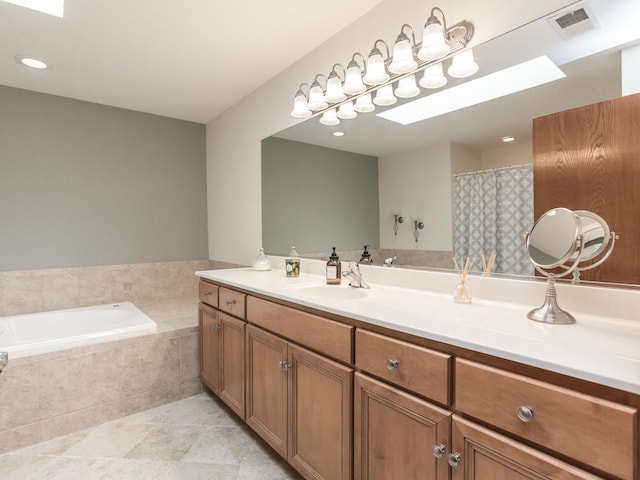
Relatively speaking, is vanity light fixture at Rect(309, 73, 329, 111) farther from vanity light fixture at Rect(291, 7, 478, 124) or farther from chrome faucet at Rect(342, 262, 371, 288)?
chrome faucet at Rect(342, 262, 371, 288)

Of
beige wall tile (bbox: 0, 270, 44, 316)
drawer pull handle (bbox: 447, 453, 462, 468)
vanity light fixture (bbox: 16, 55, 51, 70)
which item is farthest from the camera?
beige wall tile (bbox: 0, 270, 44, 316)

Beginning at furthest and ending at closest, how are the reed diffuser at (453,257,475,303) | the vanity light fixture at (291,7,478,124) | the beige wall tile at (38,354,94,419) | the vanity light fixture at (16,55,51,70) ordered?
the vanity light fixture at (16,55,51,70), the beige wall tile at (38,354,94,419), the vanity light fixture at (291,7,478,124), the reed diffuser at (453,257,475,303)

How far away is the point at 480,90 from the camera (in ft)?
4.90

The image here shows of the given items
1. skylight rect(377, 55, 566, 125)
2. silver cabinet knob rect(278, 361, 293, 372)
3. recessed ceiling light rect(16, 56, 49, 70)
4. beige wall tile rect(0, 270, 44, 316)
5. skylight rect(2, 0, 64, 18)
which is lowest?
silver cabinet knob rect(278, 361, 293, 372)

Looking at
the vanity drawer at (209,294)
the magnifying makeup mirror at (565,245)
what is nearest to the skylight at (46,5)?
the vanity drawer at (209,294)

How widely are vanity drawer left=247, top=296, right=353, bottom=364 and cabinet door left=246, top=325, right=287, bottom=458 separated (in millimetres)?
63

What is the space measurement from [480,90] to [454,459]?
1.37 meters

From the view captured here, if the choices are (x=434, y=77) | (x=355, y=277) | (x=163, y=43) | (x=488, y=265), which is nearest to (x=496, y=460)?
(x=488, y=265)

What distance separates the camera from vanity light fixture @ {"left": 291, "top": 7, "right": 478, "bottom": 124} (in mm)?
1520

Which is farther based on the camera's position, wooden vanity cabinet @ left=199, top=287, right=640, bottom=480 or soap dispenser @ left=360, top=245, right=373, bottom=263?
soap dispenser @ left=360, top=245, right=373, bottom=263

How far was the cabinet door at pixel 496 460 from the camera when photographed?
77cm

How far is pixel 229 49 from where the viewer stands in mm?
2297

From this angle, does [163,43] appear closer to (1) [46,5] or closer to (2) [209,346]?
(1) [46,5]

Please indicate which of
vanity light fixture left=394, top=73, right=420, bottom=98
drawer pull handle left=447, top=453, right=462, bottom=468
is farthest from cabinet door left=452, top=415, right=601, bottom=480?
vanity light fixture left=394, top=73, right=420, bottom=98
